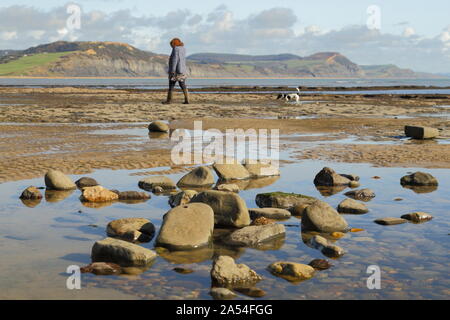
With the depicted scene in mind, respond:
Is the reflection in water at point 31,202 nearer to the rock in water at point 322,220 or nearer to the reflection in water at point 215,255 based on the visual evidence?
the reflection in water at point 215,255

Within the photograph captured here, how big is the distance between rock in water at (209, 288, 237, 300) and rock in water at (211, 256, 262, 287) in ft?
0.69

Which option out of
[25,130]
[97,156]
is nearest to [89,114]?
[25,130]

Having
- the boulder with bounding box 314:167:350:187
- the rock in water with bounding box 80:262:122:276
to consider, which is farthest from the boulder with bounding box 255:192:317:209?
the rock in water with bounding box 80:262:122:276

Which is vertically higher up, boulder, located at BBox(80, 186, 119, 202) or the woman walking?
the woman walking

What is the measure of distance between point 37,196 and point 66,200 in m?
0.42

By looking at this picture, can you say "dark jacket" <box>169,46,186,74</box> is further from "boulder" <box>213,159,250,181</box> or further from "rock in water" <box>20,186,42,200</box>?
"rock in water" <box>20,186,42,200</box>

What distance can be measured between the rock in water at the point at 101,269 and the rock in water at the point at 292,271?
57.0 inches

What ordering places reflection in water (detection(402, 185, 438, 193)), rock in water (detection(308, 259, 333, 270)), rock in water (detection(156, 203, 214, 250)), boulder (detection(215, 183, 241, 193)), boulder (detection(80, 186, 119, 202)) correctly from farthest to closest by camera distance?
1. reflection in water (detection(402, 185, 438, 193))
2. boulder (detection(215, 183, 241, 193))
3. boulder (detection(80, 186, 119, 202))
4. rock in water (detection(156, 203, 214, 250))
5. rock in water (detection(308, 259, 333, 270))

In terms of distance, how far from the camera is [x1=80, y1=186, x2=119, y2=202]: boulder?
8156mm

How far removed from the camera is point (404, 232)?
667 cm

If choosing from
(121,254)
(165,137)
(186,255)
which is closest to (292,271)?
(186,255)

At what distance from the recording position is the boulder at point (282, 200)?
26.2 feet

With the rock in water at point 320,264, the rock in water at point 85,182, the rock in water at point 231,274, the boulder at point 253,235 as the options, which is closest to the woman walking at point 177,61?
the rock in water at point 85,182
